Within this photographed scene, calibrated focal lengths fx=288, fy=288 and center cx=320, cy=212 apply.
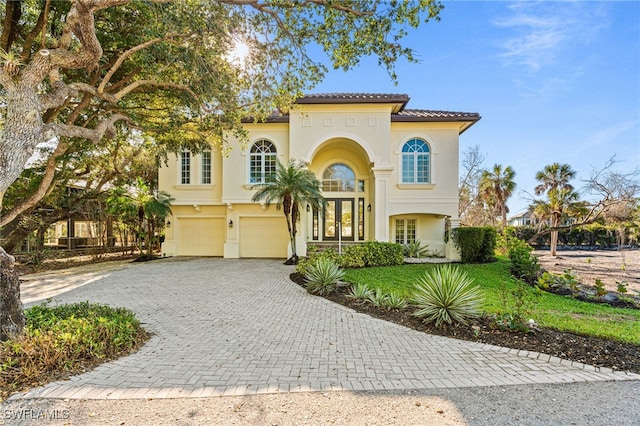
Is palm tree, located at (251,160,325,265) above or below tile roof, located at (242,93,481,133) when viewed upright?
below

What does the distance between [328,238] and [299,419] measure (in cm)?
1441

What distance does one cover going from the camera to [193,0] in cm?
687

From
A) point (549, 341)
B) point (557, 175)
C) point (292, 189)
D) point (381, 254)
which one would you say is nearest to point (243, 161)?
point (292, 189)

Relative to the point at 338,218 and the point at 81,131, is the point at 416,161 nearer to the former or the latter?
the point at 338,218

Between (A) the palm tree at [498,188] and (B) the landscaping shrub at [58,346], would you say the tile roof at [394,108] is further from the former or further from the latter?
(B) the landscaping shrub at [58,346]

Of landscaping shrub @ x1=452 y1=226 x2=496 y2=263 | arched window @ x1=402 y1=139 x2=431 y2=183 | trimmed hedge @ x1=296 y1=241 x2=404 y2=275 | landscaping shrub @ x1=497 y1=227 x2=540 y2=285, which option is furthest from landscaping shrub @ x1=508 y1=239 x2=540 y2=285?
arched window @ x1=402 y1=139 x2=431 y2=183

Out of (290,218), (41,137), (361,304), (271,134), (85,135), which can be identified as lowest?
(361,304)

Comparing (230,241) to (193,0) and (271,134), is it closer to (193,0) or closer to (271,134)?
(271,134)

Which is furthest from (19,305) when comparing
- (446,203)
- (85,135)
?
(446,203)

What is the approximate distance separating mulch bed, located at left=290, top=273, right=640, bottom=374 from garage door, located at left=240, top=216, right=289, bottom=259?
11327mm

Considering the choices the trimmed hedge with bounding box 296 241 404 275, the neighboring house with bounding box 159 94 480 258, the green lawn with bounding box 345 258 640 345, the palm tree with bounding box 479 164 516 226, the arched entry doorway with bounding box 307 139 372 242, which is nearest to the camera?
the green lawn with bounding box 345 258 640 345

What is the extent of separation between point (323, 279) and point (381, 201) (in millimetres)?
7555

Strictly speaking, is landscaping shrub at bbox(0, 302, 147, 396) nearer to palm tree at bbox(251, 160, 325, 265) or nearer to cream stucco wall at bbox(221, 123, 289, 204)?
palm tree at bbox(251, 160, 325, 265)

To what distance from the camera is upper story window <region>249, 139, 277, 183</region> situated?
53.8 feet
